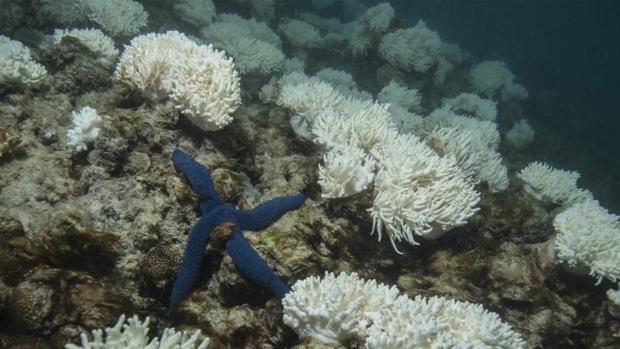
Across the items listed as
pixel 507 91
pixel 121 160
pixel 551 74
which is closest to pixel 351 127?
pixel 121 160

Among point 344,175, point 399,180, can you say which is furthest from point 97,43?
point 399,180

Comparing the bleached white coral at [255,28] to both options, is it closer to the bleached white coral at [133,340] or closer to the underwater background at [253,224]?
the underwater background at [253,224]

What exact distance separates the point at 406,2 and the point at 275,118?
2433cm

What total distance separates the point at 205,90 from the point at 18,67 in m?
2.06

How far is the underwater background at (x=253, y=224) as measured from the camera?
2.59 meters

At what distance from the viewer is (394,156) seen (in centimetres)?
362

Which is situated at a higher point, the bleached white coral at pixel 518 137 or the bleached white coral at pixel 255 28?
the bleached white coral at pixel 255 28

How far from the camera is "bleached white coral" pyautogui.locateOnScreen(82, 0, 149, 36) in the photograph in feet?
22.0

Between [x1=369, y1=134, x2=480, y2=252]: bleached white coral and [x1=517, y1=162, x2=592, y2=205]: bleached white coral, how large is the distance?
195 centimetres

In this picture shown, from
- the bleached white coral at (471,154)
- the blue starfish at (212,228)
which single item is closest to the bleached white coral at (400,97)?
the bleached white coral at (471,154)

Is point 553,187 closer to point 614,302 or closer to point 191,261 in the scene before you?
point 614,302

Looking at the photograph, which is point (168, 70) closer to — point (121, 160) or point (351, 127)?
point (121, 160)

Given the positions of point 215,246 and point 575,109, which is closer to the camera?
point 215,246

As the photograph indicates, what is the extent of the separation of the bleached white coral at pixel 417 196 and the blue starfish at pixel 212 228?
92 cm
